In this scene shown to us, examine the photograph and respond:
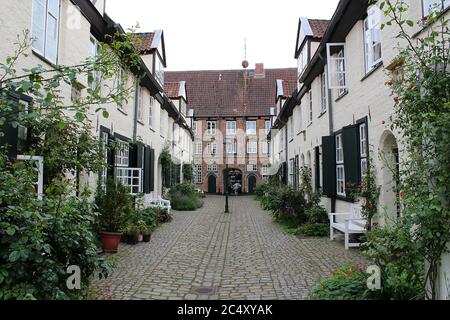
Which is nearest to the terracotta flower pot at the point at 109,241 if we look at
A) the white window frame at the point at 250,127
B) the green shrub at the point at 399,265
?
the green shrub at the point at 399,265

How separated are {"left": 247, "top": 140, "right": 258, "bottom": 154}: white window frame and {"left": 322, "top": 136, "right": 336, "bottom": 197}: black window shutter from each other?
72.9ft

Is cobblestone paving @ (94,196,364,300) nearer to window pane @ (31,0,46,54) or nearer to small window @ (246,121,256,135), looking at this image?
window pane @ (31,0,46,54)

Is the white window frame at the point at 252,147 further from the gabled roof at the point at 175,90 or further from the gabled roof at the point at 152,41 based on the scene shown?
the gabled roof at the point at 152,41

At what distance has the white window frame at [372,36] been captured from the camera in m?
7.53

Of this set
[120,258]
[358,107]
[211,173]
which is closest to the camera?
[120,258]

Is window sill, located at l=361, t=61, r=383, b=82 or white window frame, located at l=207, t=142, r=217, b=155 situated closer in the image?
window sill, located at l=361, t=61, r=383, b=82

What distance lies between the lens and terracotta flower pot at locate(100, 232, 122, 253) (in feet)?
24.3

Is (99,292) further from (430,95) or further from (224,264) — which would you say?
(430,95)

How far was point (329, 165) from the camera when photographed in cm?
1058

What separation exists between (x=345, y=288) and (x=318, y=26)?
13.1 meters

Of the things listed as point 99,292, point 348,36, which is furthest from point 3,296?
point 348,36

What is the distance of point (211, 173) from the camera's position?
110ft

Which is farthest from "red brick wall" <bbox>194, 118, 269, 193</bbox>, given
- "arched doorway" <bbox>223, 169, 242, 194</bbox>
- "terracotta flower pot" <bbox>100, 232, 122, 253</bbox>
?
"terracotta flower pot" <bbox>100, 232, 122, 253</bbox>

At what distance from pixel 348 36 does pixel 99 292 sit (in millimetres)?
8683
